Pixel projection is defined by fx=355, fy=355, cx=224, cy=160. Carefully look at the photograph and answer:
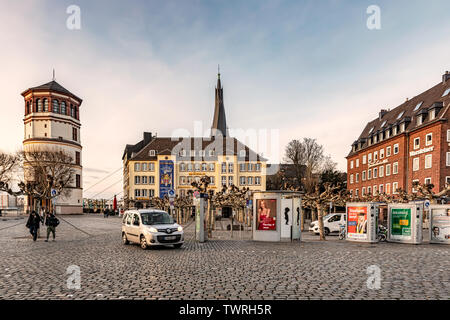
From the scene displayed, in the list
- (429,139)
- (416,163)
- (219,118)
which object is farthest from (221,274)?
(219,118)

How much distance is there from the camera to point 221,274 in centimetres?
973

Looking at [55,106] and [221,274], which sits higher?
[55,106]

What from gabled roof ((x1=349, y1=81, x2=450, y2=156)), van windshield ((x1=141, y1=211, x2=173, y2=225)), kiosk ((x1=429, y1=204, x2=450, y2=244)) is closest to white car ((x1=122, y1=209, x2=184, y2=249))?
van windshield ((x1=141, y1=211, x2=173, y2=225))

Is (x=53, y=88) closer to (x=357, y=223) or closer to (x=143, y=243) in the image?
(x=143, y=243)

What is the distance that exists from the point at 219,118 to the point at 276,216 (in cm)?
9421

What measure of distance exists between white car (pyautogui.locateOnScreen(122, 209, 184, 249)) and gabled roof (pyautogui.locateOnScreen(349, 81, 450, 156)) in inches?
1500

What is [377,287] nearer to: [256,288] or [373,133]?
[256,288]

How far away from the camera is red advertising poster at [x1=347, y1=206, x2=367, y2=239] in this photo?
62.8 ft

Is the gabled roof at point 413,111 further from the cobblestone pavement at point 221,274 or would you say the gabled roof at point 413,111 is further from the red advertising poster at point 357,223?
the cobblestone pavement at point 221,274

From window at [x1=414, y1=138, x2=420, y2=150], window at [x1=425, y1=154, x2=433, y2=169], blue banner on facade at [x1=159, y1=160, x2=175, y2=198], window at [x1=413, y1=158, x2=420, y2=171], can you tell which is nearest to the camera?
window at [x1=425, y1=154, x2=433, y2=169]

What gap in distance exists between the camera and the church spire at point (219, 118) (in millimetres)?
109244

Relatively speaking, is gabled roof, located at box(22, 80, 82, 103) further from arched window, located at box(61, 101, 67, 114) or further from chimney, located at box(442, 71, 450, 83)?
chimney, located at box(442, 71, 450, 83)

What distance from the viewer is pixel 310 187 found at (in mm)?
55969
